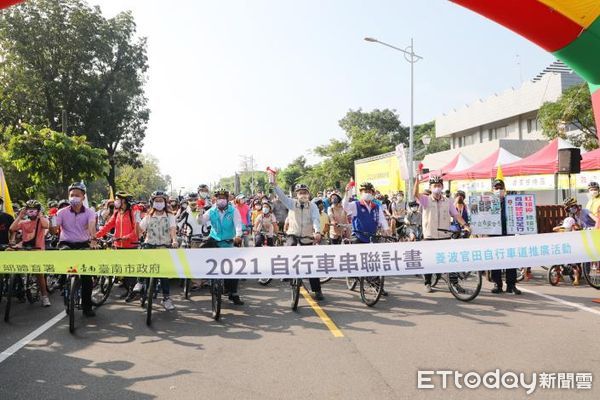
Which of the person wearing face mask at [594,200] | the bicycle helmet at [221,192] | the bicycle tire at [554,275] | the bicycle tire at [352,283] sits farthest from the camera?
the bicycle tire at [554,275]

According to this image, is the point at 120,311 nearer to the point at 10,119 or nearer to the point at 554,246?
the point at 554,246

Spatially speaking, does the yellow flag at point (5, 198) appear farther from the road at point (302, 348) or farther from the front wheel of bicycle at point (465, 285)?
the front wheel of bicycle at point (465, 285)

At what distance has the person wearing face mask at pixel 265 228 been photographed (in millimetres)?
12039

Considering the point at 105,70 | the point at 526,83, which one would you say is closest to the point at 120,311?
the point at 526,83

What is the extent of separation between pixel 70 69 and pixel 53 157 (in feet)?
70.7

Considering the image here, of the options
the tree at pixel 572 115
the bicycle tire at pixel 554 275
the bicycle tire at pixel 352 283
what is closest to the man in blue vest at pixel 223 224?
the bicycle tire at pixel 352 283

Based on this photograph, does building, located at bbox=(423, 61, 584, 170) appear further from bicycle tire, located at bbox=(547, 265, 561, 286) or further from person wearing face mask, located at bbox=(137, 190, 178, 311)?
person wearing face mask, located at bbox=(137, 190, 178, 311)

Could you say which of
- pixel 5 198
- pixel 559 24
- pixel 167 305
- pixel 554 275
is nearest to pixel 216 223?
pixel 167 305

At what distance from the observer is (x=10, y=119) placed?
120 feet

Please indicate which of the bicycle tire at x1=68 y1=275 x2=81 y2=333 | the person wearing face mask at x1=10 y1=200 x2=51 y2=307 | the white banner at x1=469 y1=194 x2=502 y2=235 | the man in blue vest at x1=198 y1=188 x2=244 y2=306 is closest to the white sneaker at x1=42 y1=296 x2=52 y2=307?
the person wearing face mask at x1=10 y1=200 x2=51 y2=307

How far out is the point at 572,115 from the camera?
20938mm

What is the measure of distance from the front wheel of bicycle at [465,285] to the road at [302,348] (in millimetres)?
159

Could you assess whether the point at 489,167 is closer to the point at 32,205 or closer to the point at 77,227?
the point at 77,227

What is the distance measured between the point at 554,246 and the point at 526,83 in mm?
31583
